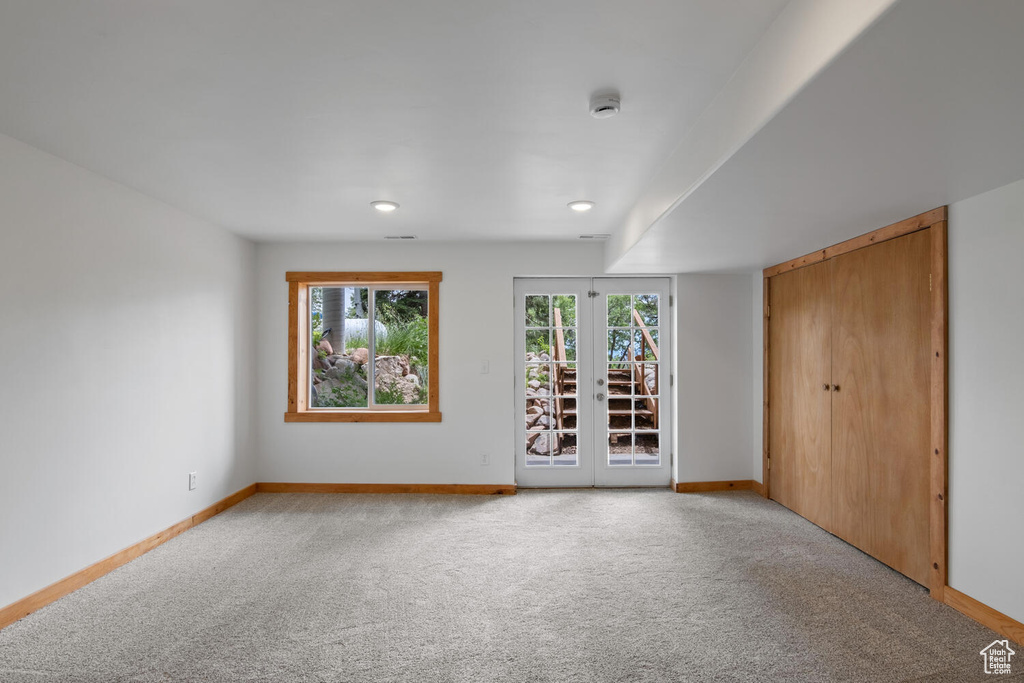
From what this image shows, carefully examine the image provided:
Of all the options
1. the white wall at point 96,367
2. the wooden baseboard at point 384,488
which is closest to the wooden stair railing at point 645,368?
the wooden baseboard at point 384,488

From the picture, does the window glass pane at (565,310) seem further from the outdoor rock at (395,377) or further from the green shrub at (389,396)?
the green shrub at (389,396)

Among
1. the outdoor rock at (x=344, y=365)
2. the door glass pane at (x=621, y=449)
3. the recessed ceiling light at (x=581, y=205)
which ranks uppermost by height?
the recessed ceiling light at (x=581, y=205)

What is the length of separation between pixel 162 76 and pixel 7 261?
1402 mm

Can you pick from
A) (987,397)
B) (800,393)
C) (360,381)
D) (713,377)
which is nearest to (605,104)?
(987,397)

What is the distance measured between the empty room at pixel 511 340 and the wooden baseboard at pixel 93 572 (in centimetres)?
2

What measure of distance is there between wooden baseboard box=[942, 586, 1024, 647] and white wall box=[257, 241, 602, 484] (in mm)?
3123

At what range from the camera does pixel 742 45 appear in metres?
1.71

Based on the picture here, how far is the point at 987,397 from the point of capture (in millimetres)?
2521

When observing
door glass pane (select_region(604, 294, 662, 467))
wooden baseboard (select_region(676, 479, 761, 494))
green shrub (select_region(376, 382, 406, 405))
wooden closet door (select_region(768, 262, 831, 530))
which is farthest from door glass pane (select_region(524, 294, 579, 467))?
wooden closet door (select_region(768, 262, 831, 530))

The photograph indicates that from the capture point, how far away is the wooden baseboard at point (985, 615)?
92.7 inches

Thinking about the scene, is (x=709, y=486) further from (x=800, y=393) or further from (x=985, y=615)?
(x=985, y=615)

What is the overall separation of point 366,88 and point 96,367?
7.81ft

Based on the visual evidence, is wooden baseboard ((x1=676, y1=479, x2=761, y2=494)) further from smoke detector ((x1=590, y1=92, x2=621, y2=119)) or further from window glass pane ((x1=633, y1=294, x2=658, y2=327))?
smoke detector ((x1=590, y1=92, x2=621, y2=119))

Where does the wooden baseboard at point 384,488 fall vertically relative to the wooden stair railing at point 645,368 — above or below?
below
